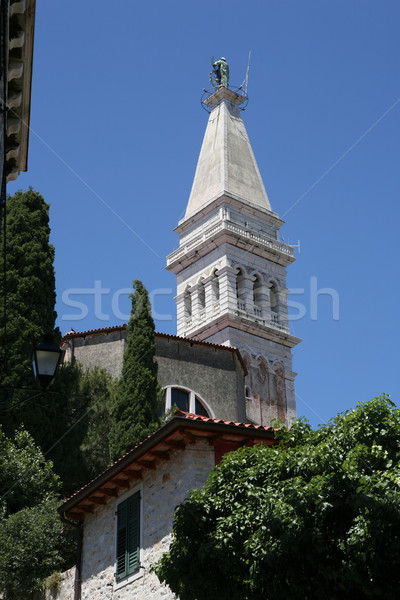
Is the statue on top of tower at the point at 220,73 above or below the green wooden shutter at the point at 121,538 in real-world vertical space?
above

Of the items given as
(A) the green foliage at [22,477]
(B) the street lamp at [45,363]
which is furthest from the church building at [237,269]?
(B) the street lamp at [45,363]

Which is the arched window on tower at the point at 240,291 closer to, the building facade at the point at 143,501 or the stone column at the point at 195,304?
the stone column at the point at 195,304

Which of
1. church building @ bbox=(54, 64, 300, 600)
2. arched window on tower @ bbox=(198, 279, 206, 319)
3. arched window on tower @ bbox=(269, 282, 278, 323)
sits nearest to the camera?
church building @ bbox=(54, 64, 300, 600)

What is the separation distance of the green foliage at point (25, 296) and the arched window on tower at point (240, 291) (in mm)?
28733

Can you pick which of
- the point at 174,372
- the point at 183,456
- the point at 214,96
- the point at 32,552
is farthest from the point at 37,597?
the point at 214,96

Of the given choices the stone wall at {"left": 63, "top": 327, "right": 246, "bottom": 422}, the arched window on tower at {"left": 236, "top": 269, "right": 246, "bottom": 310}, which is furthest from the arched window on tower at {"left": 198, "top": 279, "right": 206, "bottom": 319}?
the stone wall at {"left": 63, "top": 327, "right": 246, "bottom": 422}

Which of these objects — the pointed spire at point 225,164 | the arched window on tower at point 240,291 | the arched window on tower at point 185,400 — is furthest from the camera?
the pointed spire at point 225,164

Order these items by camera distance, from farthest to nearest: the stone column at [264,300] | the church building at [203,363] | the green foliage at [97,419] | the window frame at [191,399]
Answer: the stone column at [264,300] → the window frame at [191,399] → the green foliage at [97,419] → the church building at [203,363]

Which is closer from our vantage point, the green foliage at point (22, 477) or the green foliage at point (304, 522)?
the green foliage at point (304, 522)

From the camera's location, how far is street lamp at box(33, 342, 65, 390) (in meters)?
11.3

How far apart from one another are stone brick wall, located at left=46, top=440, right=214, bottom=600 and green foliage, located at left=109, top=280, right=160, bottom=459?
8.52 metres

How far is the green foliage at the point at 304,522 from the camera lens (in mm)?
11836

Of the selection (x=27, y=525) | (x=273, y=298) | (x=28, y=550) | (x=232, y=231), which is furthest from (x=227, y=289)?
(x=28, y=550)

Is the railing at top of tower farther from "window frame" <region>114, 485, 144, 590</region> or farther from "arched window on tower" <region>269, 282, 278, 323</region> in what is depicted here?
"window frame" <region>114, 485, 144, 590</region>
